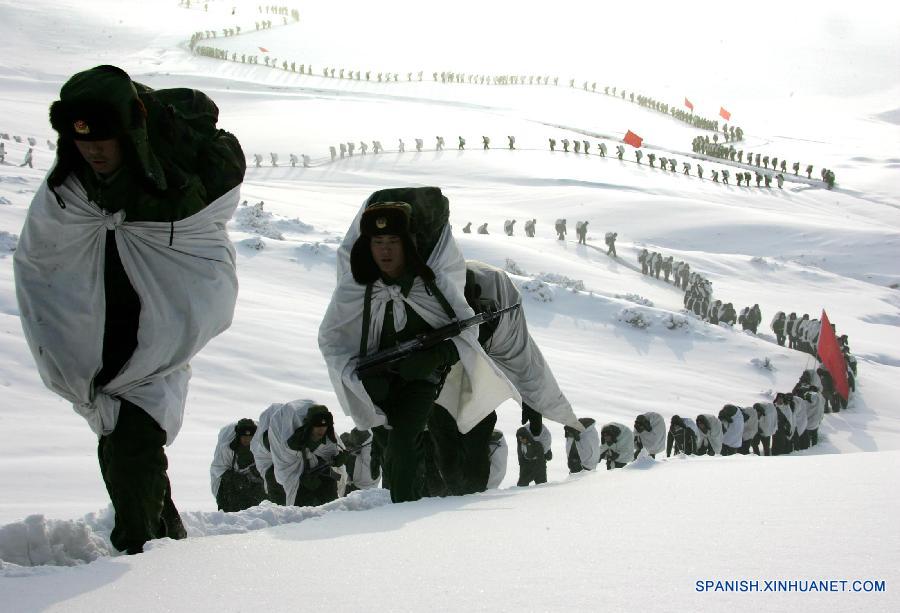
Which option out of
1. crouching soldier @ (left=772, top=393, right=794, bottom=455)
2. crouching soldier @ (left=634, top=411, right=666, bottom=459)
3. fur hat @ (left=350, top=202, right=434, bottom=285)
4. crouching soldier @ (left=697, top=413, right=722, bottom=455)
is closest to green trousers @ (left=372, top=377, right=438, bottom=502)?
fur hat @ (left=350, top=202, right=434, bottom=285)

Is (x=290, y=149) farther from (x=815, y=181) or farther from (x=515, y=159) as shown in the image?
(x=815, y=181)

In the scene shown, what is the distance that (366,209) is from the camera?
5.05m

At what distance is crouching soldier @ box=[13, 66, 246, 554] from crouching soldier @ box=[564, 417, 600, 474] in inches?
185

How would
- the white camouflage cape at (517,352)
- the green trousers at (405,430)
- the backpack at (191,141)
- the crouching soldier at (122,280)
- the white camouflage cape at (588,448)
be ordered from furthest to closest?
1. the white camouflage cape at (588,448)
2. the white camouflage cape at (517,352)
3. the green trousers at (405,430)
4. the backpack at (191,141)
5. the crouching soldier at (122,280)

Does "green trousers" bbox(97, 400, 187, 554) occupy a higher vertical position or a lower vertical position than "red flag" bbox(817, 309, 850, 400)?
higher

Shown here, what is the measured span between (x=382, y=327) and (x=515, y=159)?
3098 cm

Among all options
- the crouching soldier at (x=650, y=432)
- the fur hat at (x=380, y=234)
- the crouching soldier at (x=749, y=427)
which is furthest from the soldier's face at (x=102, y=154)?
the crouching soldier at (x=749, y=427)

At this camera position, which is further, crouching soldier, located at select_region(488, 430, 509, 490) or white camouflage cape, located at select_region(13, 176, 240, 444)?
crouching soldier, located at select_region(488, 430, 509, 490)

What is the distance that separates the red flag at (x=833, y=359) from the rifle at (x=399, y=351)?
9.77m

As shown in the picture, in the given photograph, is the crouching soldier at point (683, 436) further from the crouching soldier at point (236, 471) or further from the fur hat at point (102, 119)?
the fur hat at point (102, 119)

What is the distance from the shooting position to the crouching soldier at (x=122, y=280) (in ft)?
11.8

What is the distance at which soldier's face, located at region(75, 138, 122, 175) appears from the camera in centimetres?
353

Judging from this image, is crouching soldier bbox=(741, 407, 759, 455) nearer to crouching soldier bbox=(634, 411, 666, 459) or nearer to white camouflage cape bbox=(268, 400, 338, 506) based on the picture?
crouching soldier bbox=(634, 411, 666, 459)

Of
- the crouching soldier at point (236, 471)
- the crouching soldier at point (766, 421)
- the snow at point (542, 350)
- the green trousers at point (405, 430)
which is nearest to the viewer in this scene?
the snow at point (542, 350)
